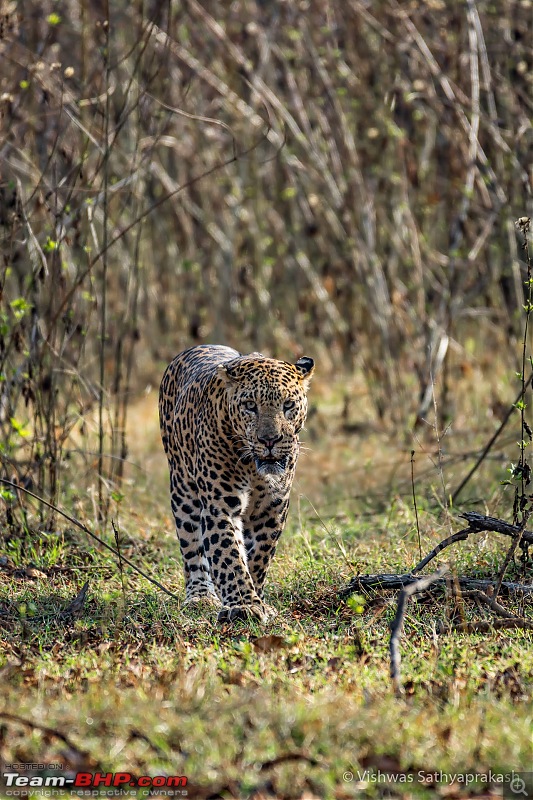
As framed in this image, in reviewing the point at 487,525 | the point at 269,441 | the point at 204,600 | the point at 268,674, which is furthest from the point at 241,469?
the point at 268,674

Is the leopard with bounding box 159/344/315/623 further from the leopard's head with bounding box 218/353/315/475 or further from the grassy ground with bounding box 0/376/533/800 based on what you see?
the grassy ground with bounding box 0/376/533/800

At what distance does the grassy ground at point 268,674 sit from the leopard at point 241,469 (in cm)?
18

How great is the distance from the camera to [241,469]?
5.25 metres

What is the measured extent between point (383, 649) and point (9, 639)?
158cm

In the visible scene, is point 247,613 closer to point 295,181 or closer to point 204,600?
point 204,600

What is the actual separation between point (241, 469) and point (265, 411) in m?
0.38

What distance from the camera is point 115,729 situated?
343 cm

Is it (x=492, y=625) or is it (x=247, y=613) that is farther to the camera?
(x=247, y=613)

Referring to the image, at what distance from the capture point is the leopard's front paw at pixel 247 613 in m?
4.95

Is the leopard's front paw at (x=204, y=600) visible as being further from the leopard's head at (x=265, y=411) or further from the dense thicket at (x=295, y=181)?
the dense thicket at (x=295, y=181)

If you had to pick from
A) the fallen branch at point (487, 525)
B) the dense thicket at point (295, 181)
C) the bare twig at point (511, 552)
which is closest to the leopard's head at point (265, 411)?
the fallen branch at point (487, 525)

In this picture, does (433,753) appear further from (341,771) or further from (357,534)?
(357,534)

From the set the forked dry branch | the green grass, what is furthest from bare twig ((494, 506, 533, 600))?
the green grass

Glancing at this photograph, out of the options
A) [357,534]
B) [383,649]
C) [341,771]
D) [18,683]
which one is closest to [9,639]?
[18,683]
